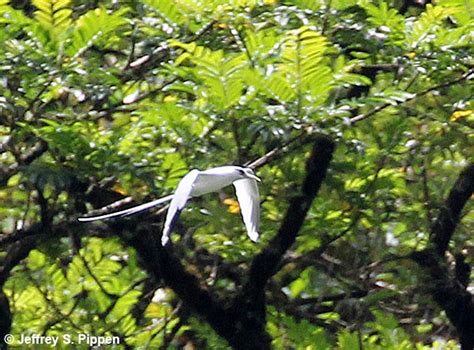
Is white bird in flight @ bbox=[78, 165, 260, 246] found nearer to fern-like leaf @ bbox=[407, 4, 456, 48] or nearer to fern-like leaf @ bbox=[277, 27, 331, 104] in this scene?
fern-like leaf @ bbox=[277, 27, 331, 104]

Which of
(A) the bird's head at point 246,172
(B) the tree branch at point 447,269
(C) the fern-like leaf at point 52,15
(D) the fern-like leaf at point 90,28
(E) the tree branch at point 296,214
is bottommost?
(B) the tree branch at point 447,269

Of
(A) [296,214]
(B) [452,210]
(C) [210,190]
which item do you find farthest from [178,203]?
(B) [452,210]

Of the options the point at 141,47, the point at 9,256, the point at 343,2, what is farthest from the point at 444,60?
the point at 9,256

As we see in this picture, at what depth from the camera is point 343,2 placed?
344 centimetres

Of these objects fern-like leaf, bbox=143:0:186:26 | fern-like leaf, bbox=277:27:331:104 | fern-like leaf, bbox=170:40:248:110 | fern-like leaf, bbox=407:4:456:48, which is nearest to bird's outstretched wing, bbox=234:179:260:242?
fern-like leaf, bbox=170:40:248:110

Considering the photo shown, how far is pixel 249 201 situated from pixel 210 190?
1.25 feet

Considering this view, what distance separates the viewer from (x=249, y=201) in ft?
11.3

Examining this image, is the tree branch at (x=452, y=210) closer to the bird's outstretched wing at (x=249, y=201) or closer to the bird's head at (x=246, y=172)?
the bird's outstretched wing at (x=249, y=201)

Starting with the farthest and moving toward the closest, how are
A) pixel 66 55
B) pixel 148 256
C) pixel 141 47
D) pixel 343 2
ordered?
pixel 148 256 < pixel 141 47 < pixel 343 2 < pixel 66 55

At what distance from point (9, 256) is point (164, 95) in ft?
2.75

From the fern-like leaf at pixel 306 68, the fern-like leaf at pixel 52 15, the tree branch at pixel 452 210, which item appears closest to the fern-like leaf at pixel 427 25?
the fern-like leaf at pixel 306 68

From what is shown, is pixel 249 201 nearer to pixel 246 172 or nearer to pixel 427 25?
pixel 246 172

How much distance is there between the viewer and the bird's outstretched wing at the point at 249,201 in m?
3.39

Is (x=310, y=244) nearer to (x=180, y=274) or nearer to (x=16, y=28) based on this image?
(x=180, y=274)
